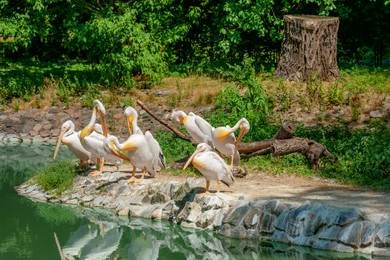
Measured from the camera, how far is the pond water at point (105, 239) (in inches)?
473

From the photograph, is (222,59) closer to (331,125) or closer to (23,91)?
(23,91)

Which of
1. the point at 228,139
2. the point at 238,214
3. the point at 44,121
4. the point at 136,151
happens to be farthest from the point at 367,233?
the point at 44,121

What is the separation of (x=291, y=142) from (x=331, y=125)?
109 inches

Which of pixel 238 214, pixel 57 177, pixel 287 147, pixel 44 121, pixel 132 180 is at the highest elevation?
pixel 287 147

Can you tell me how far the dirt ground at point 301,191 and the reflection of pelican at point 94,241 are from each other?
3.98 feet

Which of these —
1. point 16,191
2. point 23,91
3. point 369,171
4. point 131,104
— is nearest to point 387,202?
point 369,171

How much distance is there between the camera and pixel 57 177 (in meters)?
15.1

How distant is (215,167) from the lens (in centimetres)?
1252

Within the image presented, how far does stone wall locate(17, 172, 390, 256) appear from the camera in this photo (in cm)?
1134

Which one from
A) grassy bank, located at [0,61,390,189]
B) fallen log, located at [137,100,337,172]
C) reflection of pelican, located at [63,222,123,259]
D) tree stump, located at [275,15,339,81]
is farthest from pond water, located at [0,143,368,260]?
tree stump, located at [275,15,339,81]

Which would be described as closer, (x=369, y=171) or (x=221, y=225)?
(x=221, y=225)

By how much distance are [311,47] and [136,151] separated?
6.99m

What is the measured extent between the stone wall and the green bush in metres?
0.20

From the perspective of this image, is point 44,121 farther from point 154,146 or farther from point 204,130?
point 154,146
